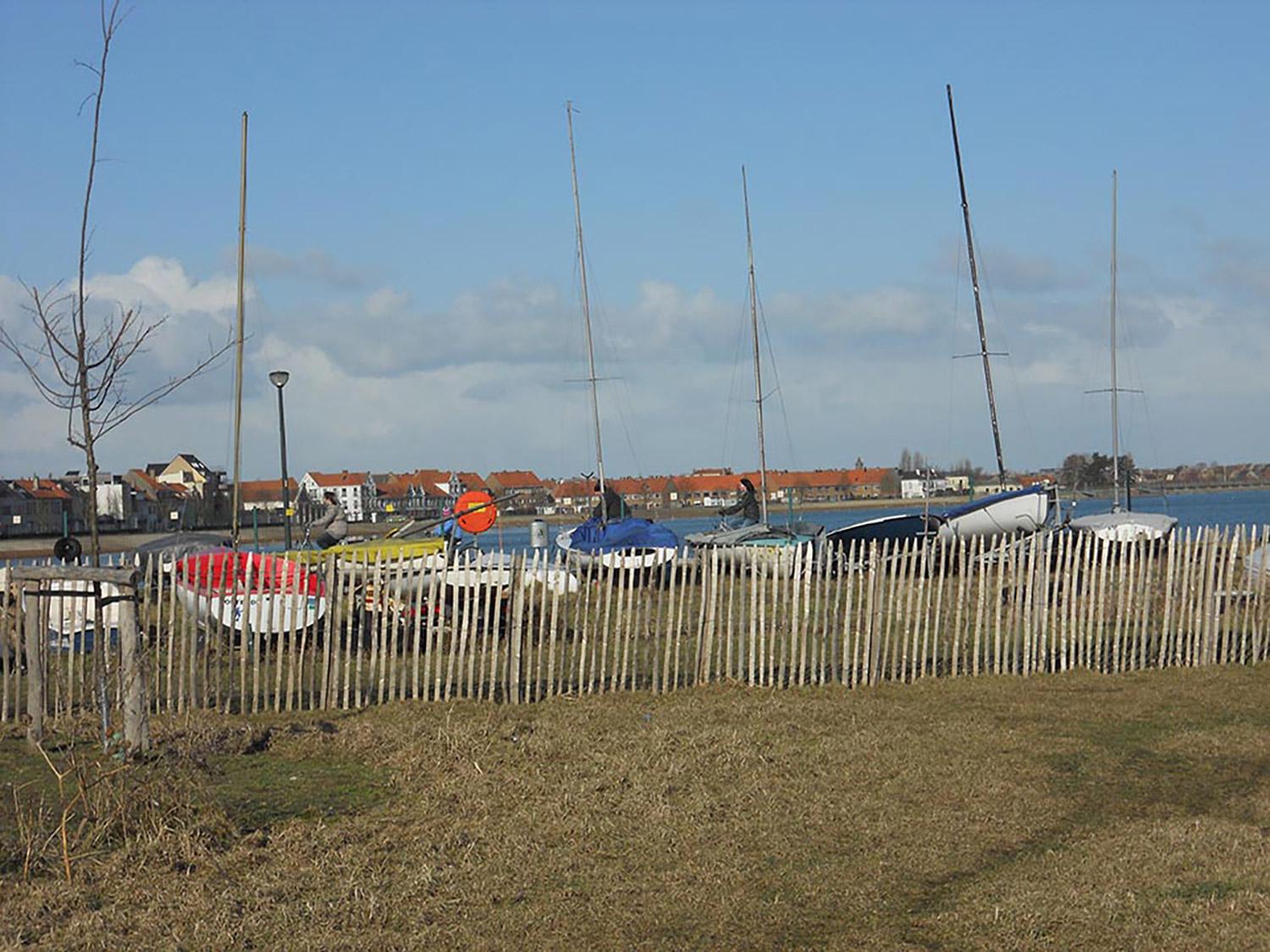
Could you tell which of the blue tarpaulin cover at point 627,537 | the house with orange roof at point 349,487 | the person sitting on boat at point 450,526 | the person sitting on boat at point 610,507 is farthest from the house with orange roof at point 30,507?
the person sitting on boat at point 450,526

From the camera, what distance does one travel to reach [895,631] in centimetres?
1376

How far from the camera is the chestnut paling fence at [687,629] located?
12500 mm

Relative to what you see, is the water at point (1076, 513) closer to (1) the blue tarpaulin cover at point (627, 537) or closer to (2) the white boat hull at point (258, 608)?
(1) the blue tarpaulin cover at point (627, 537)

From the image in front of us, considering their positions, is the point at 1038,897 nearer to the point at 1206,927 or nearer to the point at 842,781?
the point at 1206,927

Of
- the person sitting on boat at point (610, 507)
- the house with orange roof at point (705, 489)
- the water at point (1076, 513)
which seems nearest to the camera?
the person sitting on boat at point (610, 507)

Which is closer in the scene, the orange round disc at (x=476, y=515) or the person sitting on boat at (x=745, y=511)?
the orange round disc at (x=476, y=515)

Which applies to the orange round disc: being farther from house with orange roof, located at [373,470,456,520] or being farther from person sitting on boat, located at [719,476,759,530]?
house with orange roof, located at [373,470,456,520]

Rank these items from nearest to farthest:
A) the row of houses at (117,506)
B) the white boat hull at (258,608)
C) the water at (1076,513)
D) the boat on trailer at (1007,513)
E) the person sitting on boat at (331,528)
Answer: the white boat hull at (258,608)
the person sitting on boat at (331,528)
the boat on trailer at (1007,513)
the water at (1076,513)
the row of houses at (117,506)

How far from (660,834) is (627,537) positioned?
62.5ft

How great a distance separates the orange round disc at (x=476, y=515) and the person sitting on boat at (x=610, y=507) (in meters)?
10.7

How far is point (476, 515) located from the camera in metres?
17.6

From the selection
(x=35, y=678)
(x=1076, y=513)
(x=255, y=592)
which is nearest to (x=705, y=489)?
(x=1076, y=513)

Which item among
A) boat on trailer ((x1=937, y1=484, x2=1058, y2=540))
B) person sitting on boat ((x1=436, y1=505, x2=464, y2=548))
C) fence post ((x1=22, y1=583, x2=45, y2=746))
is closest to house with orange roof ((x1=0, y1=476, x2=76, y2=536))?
boat on trailer ((x1=937, y1=484, x2=1058, y2=540))

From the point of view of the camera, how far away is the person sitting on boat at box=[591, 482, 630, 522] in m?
29.1
